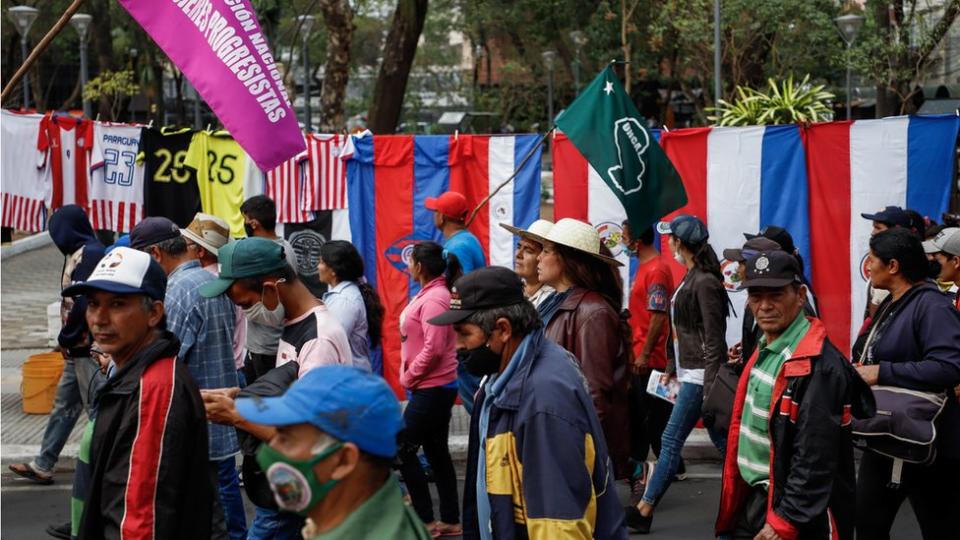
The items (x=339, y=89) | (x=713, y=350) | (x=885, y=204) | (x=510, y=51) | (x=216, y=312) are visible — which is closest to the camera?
(x=216, y=312)

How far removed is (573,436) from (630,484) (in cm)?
410

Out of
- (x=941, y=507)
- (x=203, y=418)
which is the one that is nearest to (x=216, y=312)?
(x=203, y=418)

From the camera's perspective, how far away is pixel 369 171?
10.9 m

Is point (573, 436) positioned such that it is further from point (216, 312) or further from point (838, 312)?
point (838, 312)

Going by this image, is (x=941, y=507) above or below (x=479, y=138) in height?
below

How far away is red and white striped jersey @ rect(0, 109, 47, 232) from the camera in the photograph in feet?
35.7

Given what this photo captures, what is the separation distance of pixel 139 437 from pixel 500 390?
1.16m

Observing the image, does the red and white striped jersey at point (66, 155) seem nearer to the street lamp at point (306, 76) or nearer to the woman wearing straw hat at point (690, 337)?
the woman wearing straw hat at point (690, 337)

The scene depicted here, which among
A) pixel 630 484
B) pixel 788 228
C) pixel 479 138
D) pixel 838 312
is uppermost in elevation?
pixel 479 138

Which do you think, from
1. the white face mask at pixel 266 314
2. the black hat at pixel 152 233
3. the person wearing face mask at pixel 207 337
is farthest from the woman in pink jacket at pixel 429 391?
the white face mask at pixel 266 314

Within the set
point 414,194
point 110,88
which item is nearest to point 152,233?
point 414,194

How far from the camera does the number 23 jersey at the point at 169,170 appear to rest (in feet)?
36.4

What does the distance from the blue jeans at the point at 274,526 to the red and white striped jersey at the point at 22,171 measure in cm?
600

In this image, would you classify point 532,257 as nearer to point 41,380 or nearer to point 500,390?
point 500,390
